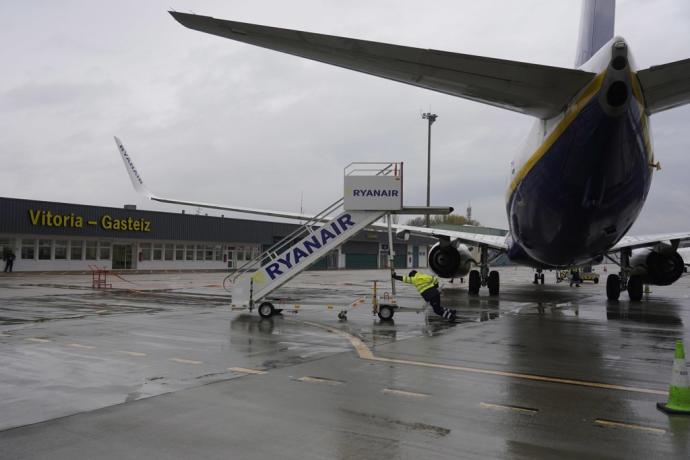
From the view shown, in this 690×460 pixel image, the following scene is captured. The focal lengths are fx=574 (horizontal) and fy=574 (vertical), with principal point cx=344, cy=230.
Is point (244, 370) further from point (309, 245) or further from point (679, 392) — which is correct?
point (309, 245)

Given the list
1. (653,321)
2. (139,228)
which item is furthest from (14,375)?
(139,228)

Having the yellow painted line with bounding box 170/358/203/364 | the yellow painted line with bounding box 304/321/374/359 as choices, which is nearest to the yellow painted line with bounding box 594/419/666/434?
the yellow painted line with bounding box 304/321/374/359

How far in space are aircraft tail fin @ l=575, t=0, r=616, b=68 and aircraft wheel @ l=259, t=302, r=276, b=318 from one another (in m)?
10.5

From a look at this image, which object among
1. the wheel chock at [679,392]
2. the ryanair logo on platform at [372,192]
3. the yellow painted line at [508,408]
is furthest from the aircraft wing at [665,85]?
the ryanair logo on platform at [372,192]

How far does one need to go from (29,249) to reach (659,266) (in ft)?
142

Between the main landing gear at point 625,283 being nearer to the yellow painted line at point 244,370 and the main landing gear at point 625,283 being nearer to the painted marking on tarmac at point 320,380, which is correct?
the painted marking on tarmac at point 320,380

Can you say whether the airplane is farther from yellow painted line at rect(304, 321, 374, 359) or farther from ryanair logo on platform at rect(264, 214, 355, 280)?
ryanair logo on platform at rect(264, 214, 355, 280)

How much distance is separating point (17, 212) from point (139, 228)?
1024 centimetres

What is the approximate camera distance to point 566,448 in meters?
5.24

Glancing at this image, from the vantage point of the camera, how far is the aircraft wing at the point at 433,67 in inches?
257

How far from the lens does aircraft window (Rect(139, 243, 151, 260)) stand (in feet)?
173

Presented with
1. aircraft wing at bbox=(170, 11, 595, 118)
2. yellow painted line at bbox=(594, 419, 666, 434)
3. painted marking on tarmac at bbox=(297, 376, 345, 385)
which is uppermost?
aircraft wing at bbox=(170, 11, 595, 118)

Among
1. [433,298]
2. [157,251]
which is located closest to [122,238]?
[157,251]

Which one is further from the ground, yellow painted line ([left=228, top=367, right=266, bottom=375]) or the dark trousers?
the dark trousers
